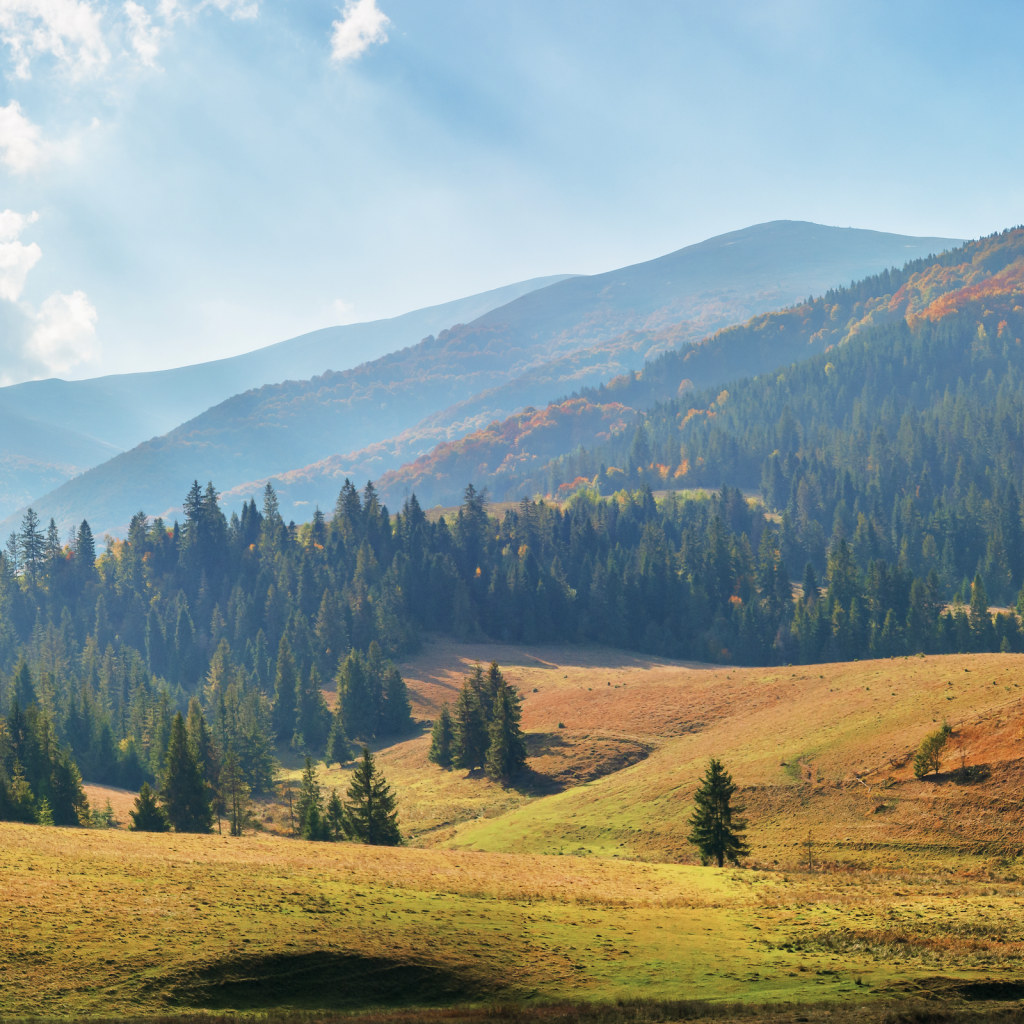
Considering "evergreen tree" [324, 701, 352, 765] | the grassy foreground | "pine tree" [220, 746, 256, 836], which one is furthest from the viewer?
"evergreen tree" [324, 701, 352, 765]

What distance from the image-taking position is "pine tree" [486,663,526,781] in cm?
8600

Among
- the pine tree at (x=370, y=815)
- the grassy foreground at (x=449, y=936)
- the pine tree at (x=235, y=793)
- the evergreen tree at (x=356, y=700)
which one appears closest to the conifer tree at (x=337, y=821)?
the pine tree at (x=370, y=815)

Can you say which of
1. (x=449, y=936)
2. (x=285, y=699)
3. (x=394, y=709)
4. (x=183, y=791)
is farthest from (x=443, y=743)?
(x=449, y=936)

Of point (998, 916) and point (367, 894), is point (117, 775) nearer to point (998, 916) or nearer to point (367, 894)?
point (367, 894)

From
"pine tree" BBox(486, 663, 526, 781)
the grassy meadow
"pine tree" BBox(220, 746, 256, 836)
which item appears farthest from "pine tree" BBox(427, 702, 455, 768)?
"pine tree" BBox(220, 746, 256, 836)

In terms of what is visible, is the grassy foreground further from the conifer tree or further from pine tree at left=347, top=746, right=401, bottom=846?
the conifer tree

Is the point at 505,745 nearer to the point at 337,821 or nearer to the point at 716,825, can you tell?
the point at 337,821

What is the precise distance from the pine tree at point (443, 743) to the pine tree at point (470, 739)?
4518 millimetres

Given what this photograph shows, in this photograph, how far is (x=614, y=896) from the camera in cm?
4062

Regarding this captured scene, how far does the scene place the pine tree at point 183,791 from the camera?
73.6 metres

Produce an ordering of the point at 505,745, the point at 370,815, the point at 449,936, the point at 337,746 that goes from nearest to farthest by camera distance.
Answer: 1. the point at 449,936
2. the point at 370,815
3. the point at 505,745
4. the point at 337,746

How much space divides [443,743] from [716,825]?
52.3 metres

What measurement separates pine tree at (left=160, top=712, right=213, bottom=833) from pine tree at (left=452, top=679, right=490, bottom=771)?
2776 centimetres

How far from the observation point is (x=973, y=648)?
125 m
